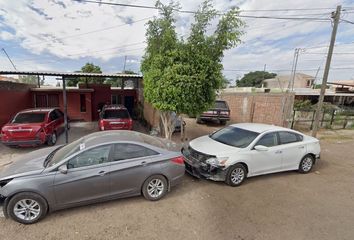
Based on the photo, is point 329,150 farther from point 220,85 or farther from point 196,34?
point 196,34

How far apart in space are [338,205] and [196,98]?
179 inches

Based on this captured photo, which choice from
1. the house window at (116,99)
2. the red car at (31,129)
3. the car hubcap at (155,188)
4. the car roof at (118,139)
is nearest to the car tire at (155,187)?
the car hubcap at (155,188)

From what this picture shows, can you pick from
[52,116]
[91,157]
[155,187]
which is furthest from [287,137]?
[52,116]

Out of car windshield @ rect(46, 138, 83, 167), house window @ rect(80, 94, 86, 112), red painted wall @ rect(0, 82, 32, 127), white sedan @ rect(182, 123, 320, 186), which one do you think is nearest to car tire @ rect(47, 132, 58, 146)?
red painted wall @ rect(0, 82, 32, 127)

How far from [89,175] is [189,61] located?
4.38 metres

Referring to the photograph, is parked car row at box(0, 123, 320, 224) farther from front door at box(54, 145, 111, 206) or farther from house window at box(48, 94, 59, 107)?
house window at box(48, 94, 59, 107)

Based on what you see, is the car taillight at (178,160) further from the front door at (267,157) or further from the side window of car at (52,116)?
the side window of car at (52,116)

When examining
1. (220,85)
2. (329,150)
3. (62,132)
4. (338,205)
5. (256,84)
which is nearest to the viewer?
(338,205)

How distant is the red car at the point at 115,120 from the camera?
972 centimetres

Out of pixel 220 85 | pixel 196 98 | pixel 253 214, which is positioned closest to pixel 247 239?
pixel 253 214

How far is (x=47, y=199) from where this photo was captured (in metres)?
3.84

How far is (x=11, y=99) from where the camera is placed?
37.1ft

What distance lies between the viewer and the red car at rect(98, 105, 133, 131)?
972 cm

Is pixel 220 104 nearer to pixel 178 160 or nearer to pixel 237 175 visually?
pixel 237 175
